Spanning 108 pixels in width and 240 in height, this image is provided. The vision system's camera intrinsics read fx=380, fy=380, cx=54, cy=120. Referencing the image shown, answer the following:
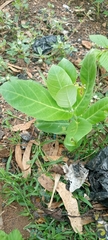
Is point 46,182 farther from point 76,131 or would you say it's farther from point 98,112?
point 98,112

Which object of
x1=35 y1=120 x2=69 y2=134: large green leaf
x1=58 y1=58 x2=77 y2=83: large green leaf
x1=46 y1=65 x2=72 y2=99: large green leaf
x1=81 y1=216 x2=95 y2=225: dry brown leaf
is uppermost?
x1=58 y1=58 x2=77 y2=83: large green leaf

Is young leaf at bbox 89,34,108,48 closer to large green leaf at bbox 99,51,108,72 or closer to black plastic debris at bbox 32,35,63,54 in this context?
large green leaf at bbox 99,51,108,72

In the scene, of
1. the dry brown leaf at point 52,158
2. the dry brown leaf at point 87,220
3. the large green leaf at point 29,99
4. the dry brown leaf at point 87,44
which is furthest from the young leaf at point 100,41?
the dry brown leaf at point 87,220

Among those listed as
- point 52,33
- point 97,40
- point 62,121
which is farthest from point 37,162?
point 52,33

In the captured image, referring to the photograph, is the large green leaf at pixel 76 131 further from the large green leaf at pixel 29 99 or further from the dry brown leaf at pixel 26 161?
the dry brown leaf at pixel 26 161

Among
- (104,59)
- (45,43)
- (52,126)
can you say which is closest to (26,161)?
(52,126)

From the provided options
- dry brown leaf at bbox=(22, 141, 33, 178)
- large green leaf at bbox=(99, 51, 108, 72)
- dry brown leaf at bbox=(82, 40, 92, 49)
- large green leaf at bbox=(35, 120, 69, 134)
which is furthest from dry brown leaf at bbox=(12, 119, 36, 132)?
dry brown leaf at bbox=(82, 40, 92, 49)

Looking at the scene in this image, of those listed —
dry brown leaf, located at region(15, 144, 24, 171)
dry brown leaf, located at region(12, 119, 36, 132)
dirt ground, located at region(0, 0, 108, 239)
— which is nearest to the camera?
dry brown leaf, located at region(15, 144, 24, 171)
